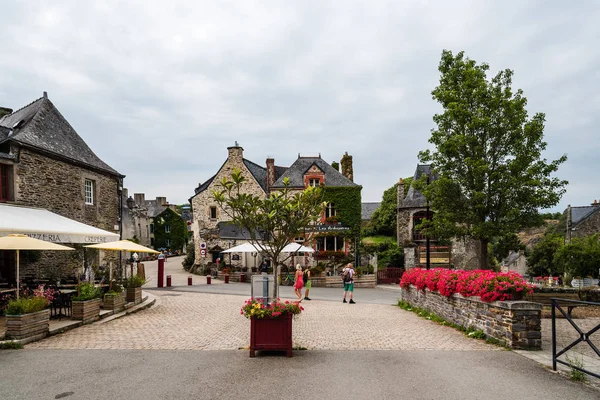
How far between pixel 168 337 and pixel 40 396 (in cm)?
398

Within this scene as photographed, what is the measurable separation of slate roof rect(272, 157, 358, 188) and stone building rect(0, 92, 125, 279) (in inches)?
600

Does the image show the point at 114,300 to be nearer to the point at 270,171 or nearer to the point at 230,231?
the point at 230,231

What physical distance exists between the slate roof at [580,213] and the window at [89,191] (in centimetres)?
4410

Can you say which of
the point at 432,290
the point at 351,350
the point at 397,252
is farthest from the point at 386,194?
the point at 351,350

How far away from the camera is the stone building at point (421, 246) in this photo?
1293 inches

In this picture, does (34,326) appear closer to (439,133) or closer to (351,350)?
(351,350)

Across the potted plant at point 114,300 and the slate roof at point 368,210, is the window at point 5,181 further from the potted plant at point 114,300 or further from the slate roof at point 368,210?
the slate roof at point 368,210

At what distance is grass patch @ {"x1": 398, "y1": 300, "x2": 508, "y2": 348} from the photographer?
8.90 m

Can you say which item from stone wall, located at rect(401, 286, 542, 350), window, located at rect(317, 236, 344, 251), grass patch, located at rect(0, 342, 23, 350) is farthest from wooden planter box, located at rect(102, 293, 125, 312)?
window, located at rect(317, 236, 344, 251)

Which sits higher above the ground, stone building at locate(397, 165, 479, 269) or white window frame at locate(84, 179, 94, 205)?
white window frame at locate(84, 179, 94, 205)

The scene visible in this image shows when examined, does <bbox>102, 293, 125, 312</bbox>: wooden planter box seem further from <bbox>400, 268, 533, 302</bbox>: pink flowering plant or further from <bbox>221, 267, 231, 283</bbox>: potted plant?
<bbox>221, 267, 231, 283</bbox>: potted plant

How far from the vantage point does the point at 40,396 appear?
555 centimetres

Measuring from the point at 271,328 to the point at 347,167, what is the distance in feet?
95.2

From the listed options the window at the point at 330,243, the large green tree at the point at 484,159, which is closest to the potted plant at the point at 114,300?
the large green tree at the point at 484,159
